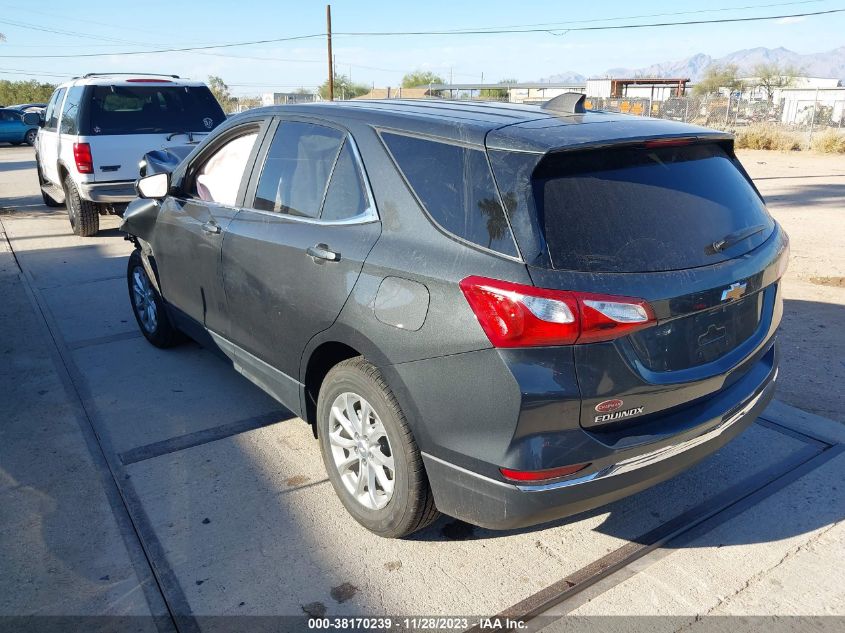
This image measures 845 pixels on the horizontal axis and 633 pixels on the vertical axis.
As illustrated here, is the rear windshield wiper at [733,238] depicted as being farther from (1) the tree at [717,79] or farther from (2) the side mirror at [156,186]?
(1) the tree at [717,79]

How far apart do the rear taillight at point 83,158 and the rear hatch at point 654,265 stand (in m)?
7.81

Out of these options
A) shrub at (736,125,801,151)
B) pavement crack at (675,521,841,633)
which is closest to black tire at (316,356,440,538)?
pavement crack at (675,521,841,633)

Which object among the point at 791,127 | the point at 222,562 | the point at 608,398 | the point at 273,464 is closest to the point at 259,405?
the point at 273,464

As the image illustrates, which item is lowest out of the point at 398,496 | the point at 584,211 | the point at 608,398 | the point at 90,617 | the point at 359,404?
the point at 90,617

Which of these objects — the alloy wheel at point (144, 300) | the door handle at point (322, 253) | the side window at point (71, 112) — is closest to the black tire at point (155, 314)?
the alloy wheel at point (144, 300)

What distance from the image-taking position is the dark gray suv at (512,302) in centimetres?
233

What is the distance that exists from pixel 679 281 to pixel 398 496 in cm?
137

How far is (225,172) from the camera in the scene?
409 cm

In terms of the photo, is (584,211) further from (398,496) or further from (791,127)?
(791,127)

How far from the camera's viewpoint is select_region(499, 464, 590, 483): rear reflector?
2.36 m

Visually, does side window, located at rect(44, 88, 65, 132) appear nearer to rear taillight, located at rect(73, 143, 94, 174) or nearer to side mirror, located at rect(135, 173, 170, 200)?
rear taillight, located at rect(73, 143, 94, 174)

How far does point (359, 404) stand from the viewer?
9.89 feet

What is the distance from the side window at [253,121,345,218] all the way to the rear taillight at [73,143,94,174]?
6140mm

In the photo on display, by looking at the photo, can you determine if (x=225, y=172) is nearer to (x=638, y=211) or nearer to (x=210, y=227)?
(x=210, y=227)
